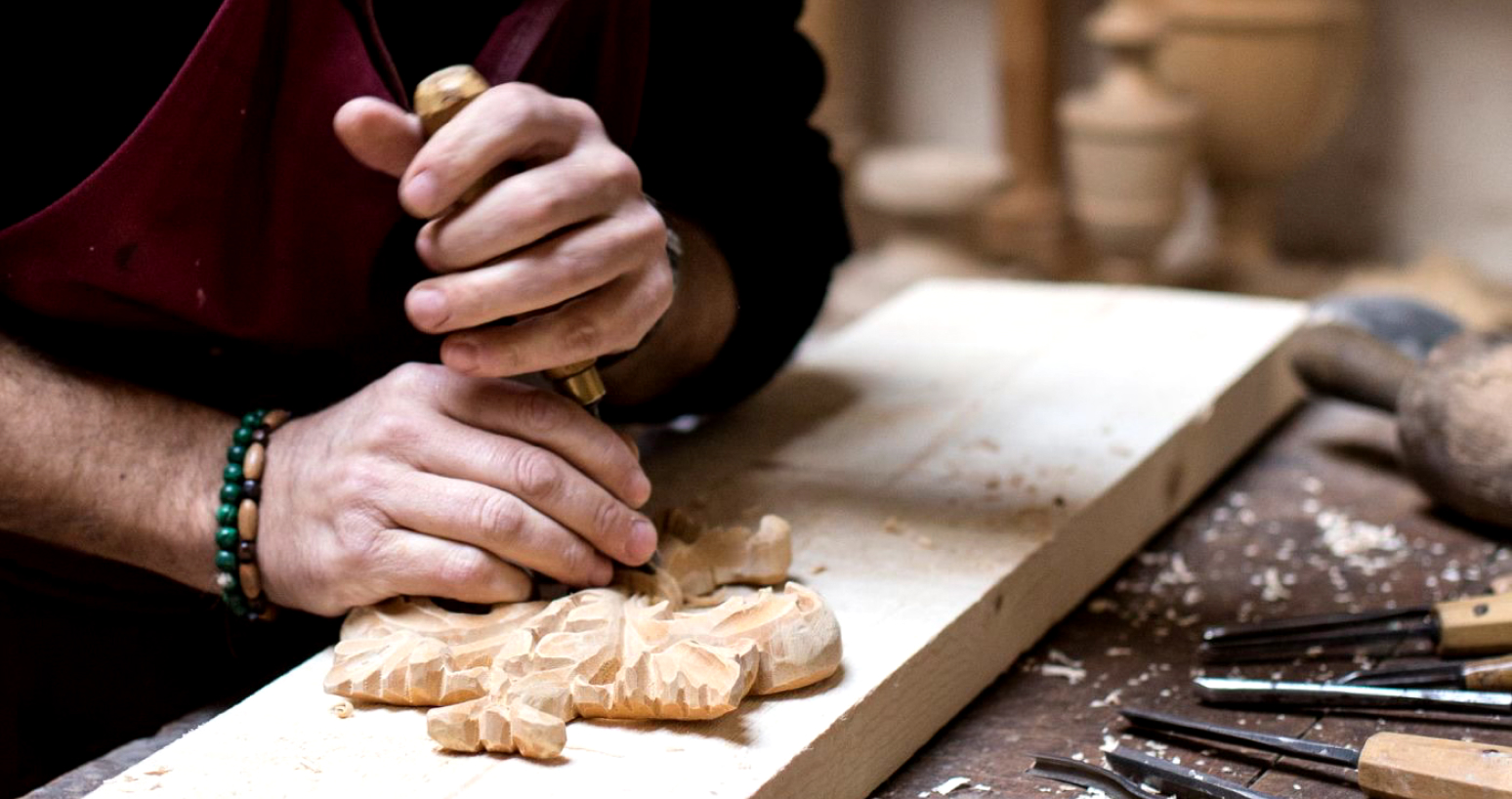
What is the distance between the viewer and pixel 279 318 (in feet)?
4.30

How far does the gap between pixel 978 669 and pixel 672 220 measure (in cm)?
59

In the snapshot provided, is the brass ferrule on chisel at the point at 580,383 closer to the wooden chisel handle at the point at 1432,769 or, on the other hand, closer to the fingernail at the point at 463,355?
the fingernail at the point at 463,355

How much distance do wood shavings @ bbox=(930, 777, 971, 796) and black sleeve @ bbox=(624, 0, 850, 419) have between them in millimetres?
636

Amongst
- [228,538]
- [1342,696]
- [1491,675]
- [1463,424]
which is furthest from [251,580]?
[1463,424]

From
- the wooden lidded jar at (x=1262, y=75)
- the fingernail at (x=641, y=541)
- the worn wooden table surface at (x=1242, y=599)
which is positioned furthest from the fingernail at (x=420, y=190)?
the wooden lidded jar at (x=1262, y=75)

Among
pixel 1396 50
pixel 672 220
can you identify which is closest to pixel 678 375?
pixel 672 220

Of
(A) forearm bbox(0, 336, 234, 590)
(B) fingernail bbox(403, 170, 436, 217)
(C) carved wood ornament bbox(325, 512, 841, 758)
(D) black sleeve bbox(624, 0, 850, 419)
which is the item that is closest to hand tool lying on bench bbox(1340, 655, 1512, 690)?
(C) carved wood ornament bbox(325, 512, 841, 758)

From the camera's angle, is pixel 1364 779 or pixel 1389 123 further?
pixel 1389 123

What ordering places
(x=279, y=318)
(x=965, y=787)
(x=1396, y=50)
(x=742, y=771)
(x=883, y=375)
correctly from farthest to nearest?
(x=1396, y=50), (x=883, y=375), (x=279, y=318), (x=965, y=787), (x=742, y=771)

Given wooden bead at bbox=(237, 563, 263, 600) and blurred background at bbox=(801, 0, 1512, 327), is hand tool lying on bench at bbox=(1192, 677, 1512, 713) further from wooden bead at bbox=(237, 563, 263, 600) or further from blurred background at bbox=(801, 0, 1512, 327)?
blurred background at bbox=(801, 0, 1512, 327)

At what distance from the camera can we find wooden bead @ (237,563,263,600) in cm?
129

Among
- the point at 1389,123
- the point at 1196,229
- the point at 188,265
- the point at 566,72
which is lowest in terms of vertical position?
the point at 1196,229

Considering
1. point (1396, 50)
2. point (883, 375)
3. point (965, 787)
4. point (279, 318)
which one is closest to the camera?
point (965, 787)

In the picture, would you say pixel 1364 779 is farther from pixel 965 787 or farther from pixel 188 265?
pixel 188 265
